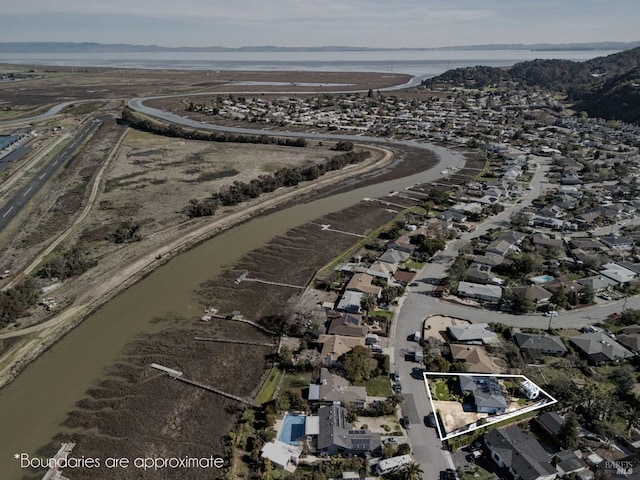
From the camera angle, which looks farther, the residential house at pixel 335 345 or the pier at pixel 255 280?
the pier at pixel 255 280

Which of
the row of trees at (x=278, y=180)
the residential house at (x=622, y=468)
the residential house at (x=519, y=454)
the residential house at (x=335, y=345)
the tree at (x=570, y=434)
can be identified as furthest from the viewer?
the row of trees at (x=278, y=180)

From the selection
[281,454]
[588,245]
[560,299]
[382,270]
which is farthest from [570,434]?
[588,245]

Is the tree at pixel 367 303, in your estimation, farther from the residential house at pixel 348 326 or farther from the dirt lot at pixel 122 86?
the dirt lot at pixel 122 86

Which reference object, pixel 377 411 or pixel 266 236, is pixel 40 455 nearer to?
pixel 377 411

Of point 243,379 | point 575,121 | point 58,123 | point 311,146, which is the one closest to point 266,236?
point 243,379

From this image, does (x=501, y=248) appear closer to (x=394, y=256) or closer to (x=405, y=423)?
(x=394, y=256)

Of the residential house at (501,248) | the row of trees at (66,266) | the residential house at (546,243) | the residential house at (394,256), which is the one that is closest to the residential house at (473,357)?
the residential house at (394,256)
